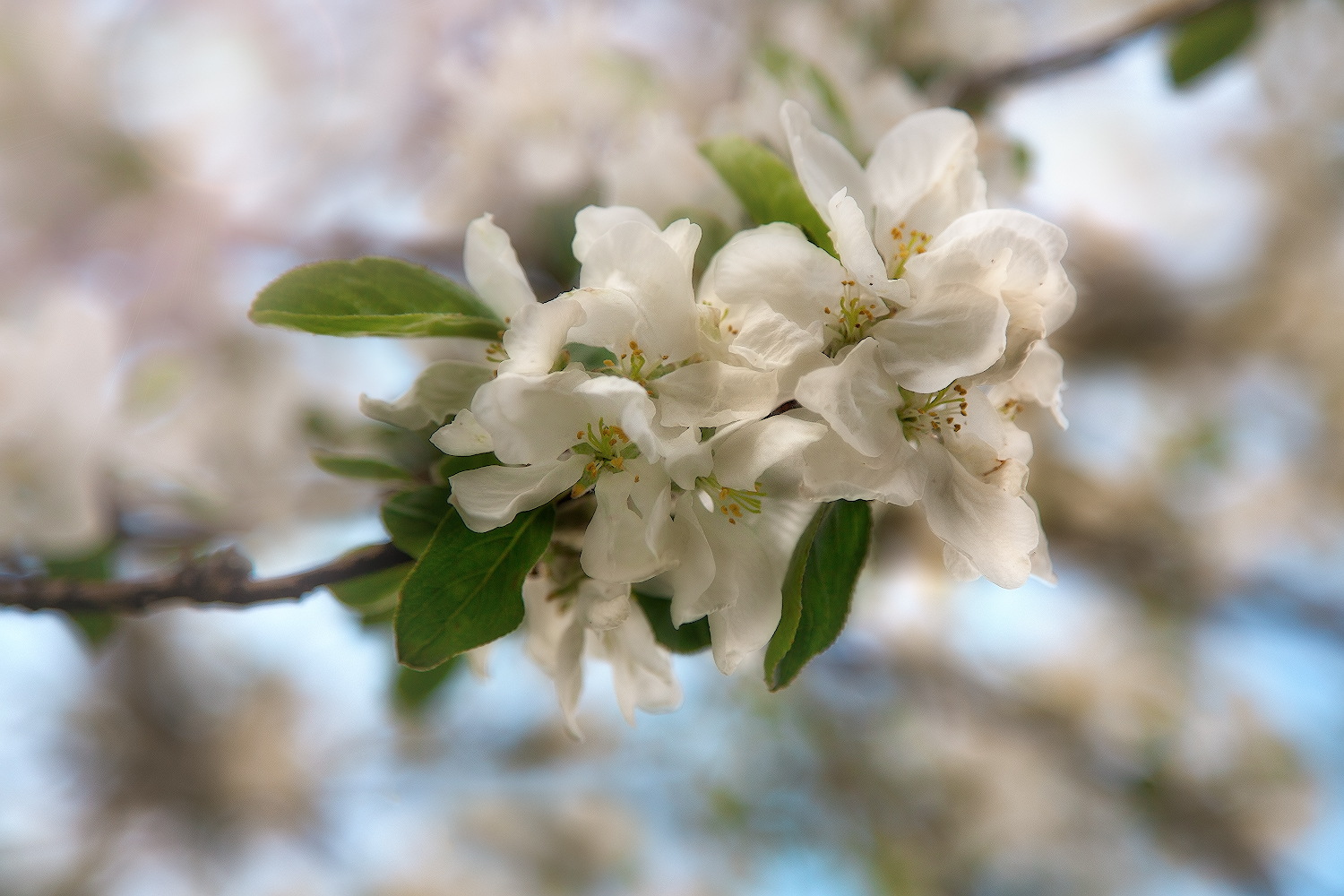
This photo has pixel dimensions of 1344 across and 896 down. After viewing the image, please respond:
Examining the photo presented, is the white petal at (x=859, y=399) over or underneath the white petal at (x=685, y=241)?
underneath

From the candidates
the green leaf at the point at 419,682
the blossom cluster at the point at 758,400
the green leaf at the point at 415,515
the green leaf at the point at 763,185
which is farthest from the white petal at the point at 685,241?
the green leaf at the point at 419,682

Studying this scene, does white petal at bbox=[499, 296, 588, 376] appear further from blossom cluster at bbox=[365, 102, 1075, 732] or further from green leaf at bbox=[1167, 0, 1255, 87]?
green leaf at bbox=[1167, 0, 1255, 87]

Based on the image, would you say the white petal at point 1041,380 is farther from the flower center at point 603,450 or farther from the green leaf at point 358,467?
the green leaf at point 358,467

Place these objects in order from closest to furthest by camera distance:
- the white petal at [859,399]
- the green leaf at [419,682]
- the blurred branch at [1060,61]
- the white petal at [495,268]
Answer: the white petal at [859,399], the white petal at [495,268], the green leaf at [419,682], the blurred branch at [1060,61]

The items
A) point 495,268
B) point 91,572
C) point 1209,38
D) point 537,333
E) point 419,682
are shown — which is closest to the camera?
point 537,333

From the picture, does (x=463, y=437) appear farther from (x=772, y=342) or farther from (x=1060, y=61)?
(x=1060, y=61)

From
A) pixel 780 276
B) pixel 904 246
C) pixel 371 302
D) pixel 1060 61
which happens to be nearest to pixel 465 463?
pixel 371 302
